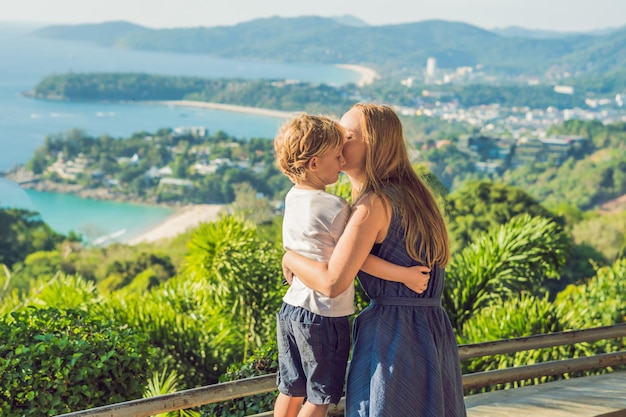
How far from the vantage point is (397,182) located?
185cm

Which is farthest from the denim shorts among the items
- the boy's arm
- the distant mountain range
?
the distant mountain range

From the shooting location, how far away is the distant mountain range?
80.0m

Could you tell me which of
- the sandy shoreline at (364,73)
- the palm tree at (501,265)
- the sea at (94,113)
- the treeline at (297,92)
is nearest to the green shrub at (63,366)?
the palm tree at (501,265)

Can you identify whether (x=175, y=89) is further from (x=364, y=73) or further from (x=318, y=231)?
(x=318, y=231)

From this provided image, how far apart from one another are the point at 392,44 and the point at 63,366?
84.7 meters

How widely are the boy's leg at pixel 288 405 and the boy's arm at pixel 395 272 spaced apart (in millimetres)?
344

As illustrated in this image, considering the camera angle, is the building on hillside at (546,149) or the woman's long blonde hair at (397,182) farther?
the building on hillside at (546,149)

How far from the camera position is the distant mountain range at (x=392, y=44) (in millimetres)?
80000

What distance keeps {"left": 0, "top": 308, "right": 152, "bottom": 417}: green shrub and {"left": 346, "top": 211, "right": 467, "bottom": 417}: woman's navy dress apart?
1.00 m

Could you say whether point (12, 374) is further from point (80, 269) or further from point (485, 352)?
point (80, 269)

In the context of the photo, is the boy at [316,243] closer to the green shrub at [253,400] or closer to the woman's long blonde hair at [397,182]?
the woman's long blonde hair at [397,182]

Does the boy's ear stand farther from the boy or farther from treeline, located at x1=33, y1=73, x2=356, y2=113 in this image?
treeline, located at x1=33, y1=73, x2=356, y2=113

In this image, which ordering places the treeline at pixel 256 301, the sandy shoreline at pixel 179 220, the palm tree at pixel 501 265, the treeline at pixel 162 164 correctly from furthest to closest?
the treeline at pixel 162 164, the sandy shoreline at pixel 179 220, the palm tree at pixel 501 265, the treeline at pixel 256 301

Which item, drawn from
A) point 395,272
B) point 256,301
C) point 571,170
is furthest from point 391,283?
point 571,170
